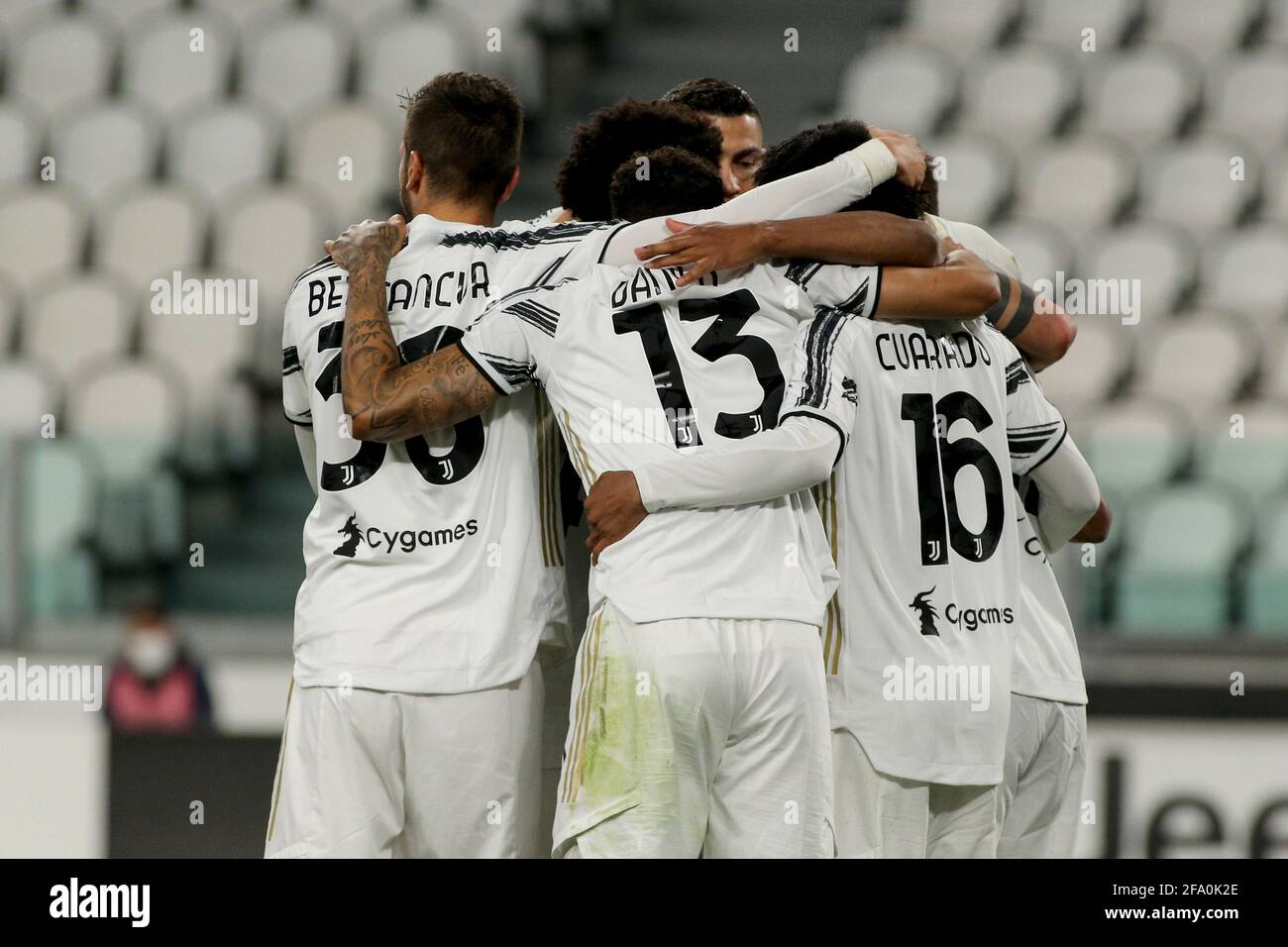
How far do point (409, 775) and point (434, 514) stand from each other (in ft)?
1.47

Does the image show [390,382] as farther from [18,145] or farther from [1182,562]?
[18,145]

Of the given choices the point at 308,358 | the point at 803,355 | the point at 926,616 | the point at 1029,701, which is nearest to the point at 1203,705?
the point at 1029,701

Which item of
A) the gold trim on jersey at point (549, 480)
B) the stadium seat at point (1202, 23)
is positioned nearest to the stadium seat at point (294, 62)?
the stadium seat at point (1202, 23)

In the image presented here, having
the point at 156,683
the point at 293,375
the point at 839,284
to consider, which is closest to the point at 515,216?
the point at 156,683

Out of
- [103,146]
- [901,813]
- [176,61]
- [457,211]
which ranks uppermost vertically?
[176,61]

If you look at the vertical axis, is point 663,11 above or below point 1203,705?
above

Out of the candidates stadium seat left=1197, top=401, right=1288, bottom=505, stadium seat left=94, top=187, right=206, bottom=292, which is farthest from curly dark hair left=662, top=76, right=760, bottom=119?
stadium seat left=94, top=187, right=206, bottom=292

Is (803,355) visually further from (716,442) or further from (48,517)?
(48,517)

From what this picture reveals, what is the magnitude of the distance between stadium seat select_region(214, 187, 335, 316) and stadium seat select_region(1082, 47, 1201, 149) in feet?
12.4

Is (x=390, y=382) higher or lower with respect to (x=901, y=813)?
higher

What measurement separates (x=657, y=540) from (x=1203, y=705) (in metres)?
2.69

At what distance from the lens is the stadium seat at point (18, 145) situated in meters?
7.33

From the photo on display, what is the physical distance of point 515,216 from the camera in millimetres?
6078
